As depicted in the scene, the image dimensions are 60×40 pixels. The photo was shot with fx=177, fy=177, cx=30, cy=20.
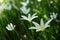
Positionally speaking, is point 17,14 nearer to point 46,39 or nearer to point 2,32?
point 2,32

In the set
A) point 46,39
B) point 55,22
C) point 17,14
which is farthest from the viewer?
point 17,14

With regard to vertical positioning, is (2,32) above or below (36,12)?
below

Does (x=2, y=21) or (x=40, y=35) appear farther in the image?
(x=2, y=21)

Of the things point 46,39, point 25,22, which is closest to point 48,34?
point 46,39

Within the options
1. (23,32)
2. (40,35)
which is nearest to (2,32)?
(23,32)

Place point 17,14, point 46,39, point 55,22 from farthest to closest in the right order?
1. point 17,14
2. point 55,22
3. point 46,39

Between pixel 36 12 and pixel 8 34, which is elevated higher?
pixel 36 12

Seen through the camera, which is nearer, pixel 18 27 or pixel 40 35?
pixel 40 35

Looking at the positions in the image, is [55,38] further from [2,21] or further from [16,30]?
[2,21]

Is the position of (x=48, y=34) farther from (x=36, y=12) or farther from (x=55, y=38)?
(x=36, y=12)
